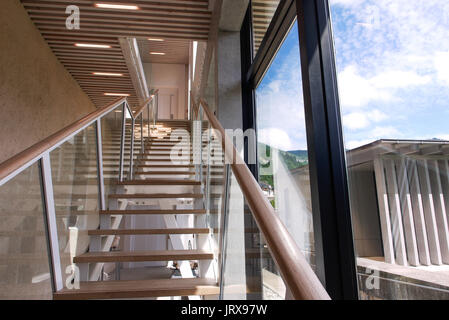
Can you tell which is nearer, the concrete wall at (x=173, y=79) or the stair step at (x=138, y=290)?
the stair step at (x=138, y=290)

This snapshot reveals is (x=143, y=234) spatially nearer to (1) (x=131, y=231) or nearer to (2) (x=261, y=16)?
(1) (x=131, y=231)

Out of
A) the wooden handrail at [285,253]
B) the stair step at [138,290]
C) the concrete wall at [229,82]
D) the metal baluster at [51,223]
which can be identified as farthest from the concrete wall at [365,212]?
the concrete wall at [229,82]

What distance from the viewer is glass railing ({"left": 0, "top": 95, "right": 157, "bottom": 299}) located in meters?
1.55

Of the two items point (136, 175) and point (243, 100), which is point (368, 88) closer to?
point (243, 100)

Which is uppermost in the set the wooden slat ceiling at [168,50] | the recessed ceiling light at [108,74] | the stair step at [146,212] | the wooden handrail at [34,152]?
the wooden slat ceiling at [168,50]

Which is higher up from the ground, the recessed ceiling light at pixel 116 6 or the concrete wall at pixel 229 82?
the recessed ceiling light at pixel 116 6

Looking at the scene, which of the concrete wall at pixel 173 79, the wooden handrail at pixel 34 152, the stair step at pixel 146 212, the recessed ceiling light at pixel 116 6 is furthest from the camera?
the concrete wall at pixel 173 79

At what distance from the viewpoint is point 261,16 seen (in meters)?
3.10

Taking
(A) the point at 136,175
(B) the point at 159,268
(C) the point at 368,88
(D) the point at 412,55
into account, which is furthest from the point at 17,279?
(B) the point at 159,268

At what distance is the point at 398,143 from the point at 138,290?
66.7 inches

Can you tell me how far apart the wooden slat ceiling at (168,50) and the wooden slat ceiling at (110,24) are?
19.5 ft

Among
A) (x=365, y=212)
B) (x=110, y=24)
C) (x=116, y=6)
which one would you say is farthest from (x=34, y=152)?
(x=110, y=24)

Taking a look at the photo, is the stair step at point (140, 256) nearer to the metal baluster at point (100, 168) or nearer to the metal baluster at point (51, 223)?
the metal baluster at point (51, 223)

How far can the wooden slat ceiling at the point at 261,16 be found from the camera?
2771 millimetres
